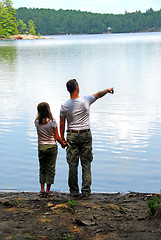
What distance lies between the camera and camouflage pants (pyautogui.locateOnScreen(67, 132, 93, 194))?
6.34 meters

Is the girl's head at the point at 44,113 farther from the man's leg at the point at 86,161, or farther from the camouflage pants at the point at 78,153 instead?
the man's leg at the point at 86,161

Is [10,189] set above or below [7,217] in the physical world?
below

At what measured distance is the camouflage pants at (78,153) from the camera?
6.34m

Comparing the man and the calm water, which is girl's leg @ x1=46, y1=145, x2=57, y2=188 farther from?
the calm water

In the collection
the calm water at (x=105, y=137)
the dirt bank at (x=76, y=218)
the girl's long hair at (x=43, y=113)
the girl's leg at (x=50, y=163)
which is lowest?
the calm water at (x=105, y=137)

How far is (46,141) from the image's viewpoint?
254 inches

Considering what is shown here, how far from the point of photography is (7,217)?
5.23 metres

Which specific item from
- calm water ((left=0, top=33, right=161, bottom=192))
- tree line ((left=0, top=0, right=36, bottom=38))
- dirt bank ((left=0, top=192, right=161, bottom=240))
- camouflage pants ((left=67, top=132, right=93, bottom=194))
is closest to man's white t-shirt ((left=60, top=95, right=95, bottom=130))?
camouflage pants ((left=67, top=132, right=93, bottom=194))

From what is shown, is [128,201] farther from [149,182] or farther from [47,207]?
[149,182]

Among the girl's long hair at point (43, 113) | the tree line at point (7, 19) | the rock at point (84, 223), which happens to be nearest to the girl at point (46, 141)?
the girl's long hair at point (43, 113)

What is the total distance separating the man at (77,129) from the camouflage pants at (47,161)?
8.8 inches

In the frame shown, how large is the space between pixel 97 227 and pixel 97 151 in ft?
17.5

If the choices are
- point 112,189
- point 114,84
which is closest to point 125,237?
point 112,189

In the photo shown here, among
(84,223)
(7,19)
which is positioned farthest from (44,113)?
(7,19)
